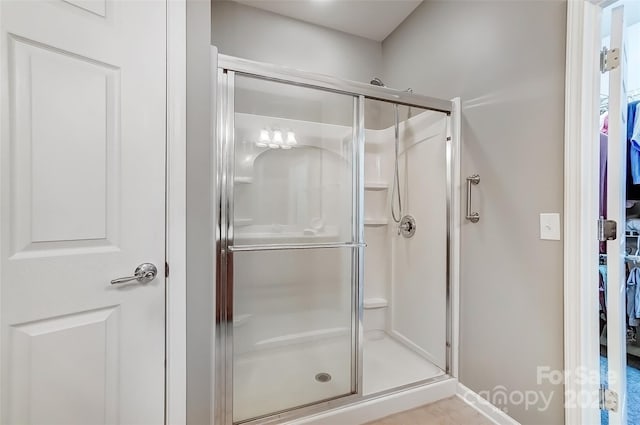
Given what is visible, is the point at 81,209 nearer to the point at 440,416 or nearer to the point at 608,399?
the point at 440,416

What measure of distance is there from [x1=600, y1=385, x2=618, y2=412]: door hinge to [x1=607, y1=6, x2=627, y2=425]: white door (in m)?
0.01

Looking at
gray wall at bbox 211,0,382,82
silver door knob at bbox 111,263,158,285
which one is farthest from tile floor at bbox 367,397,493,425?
gray wall at bbox 211,0,382,82

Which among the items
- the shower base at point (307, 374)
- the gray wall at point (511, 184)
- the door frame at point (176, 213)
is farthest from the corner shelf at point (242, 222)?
the gray wall at point (511, 184)

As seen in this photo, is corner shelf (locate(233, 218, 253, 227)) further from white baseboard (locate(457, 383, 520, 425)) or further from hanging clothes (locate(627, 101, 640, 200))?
hanging clothes (locate(627, 101, 640, 200))

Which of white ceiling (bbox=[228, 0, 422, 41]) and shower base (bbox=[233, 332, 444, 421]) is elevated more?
white ceiling (bbox=[228, 0, 422, 41])

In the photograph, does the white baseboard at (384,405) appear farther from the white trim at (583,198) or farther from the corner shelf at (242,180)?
the corner shelf at (242,180)

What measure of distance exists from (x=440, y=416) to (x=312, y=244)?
1.22 m

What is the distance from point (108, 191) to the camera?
1.02m

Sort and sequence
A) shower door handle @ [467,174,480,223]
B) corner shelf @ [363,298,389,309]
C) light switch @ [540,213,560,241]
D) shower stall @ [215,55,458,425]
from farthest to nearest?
corner shelf @ [363,298,389,309] < shower door handle @ [467,174,480,223] < shower stall @ [215,55,458,425] < light switch @ [540,213,560,241]

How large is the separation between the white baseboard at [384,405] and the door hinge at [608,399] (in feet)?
2.41

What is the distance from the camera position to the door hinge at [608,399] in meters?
1.17

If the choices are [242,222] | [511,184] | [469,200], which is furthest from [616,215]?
[242,222]

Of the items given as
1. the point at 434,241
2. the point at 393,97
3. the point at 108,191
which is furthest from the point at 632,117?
the point at 108,191

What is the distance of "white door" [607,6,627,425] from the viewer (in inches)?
45.3
